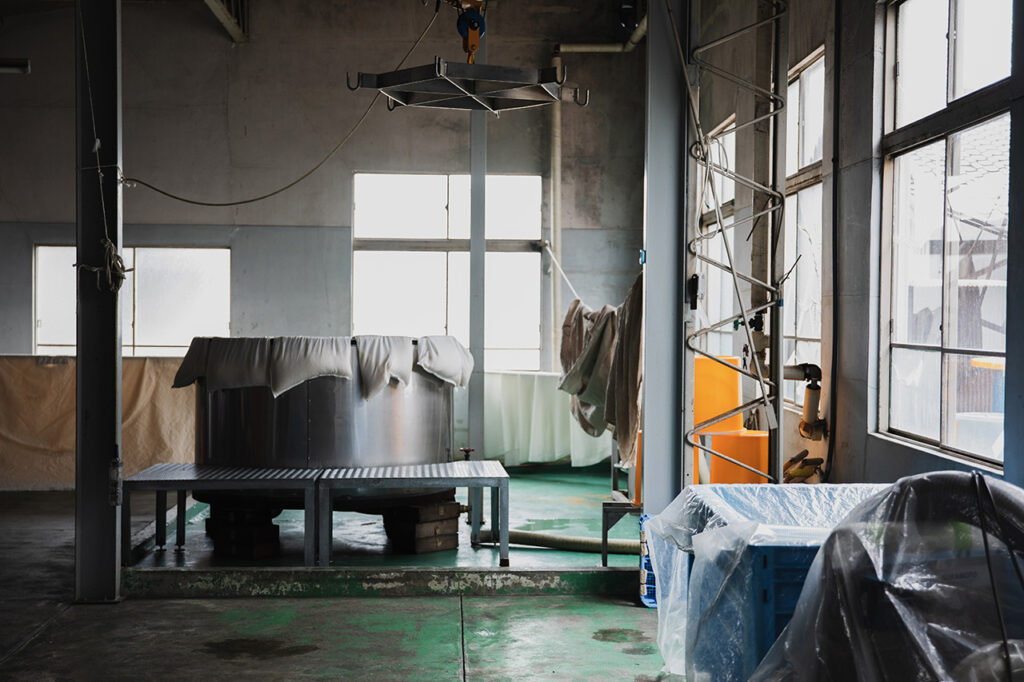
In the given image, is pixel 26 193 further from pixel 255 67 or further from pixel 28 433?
pixel 28 433

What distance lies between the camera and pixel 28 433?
9359mm

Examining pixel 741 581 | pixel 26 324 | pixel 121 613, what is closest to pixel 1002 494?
pixel 741 581

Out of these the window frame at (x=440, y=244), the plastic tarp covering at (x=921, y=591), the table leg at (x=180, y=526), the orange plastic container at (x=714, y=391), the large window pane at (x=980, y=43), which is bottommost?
the table leg at (x=180, y=526)

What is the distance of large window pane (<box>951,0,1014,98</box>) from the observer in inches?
200

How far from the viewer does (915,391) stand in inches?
243

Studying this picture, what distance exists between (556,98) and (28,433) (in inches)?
260

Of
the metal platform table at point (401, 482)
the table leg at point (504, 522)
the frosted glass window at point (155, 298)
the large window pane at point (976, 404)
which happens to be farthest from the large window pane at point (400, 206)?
the large window pane at point (976, 404)

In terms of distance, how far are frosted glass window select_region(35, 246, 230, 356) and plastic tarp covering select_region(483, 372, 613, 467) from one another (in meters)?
3.94

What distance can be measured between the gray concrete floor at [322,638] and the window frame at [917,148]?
2163 mm

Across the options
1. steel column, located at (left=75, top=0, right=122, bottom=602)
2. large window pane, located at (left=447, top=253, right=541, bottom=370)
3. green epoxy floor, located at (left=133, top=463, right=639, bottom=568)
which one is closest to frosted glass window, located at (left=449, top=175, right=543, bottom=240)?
large window pane, located at (left=447, top=253, right=541, bottom=370)

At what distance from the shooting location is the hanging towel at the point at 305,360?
6.30 m

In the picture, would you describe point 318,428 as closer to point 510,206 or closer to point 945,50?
point 945,50

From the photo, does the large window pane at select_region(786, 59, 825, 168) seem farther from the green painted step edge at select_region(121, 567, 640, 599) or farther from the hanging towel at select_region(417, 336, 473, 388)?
the green painted step edge at select_region(121, 567, 640, 599)

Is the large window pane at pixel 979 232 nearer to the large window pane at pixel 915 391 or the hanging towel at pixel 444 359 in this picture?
the large window pane at pixel 915 391
